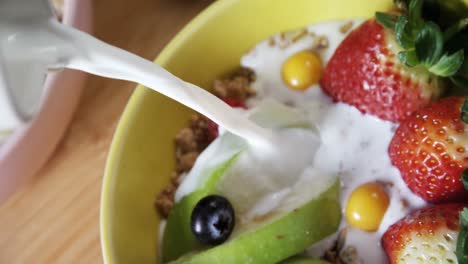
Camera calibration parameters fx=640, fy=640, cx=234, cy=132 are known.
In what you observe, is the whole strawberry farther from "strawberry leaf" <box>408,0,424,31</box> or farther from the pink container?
the pink container

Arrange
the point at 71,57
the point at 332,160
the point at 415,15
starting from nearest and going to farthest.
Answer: the point at 71,57, the point at 415,15, the point at 332,160

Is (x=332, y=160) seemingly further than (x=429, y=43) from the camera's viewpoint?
Yes

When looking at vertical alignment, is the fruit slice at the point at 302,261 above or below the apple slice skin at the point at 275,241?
below

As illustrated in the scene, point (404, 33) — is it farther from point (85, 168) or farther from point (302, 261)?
point (85, 168)

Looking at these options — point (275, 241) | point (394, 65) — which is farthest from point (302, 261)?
point (394, 65)

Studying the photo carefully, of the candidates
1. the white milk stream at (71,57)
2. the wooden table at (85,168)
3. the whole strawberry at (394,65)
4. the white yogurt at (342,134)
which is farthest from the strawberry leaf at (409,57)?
the wooden table at (85,168)

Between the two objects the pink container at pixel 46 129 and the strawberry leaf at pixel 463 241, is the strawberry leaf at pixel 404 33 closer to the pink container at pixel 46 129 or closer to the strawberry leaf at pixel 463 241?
the strawberry leaf at pixel 463 241

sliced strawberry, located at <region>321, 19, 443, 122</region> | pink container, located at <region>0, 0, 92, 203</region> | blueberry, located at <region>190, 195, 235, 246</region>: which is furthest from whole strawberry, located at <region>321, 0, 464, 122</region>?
pink container, located at <region>0, 0, 92, 203</region>
